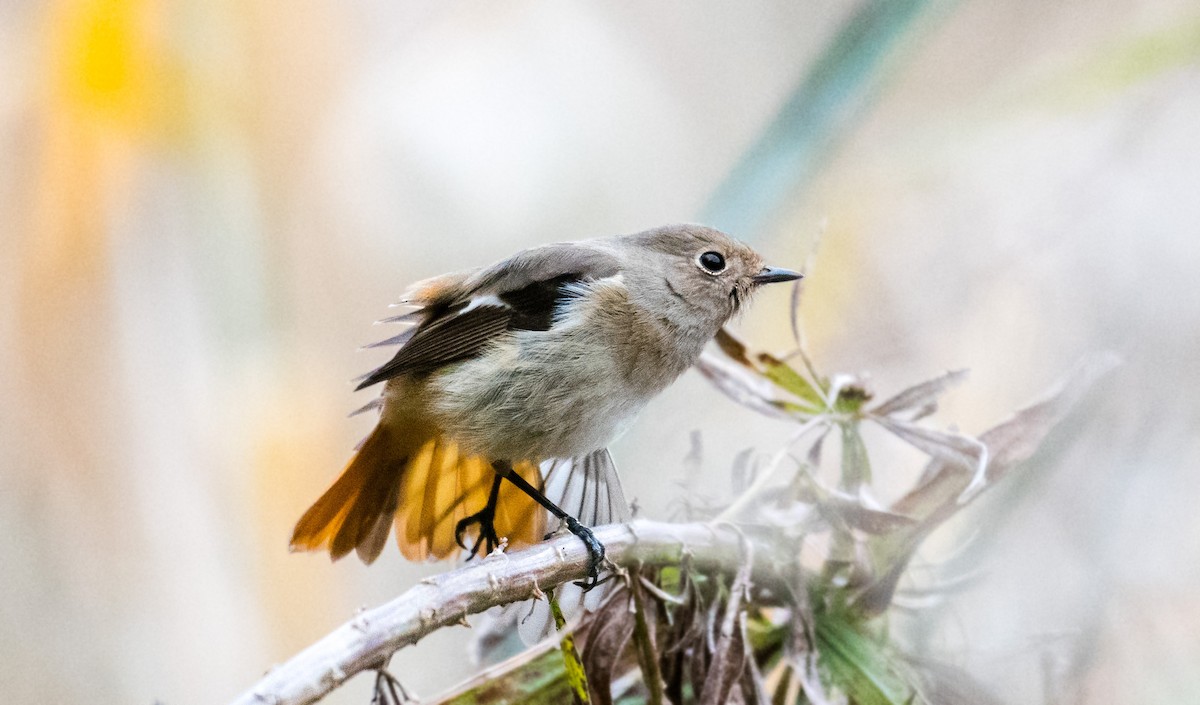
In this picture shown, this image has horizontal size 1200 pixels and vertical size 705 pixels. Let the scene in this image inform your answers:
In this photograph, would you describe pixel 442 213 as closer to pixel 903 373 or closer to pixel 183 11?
pixel 183 11

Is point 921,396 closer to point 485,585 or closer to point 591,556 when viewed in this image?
point 591,556

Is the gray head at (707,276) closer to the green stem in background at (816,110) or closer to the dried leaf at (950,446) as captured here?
the dried leaf at (950,446)

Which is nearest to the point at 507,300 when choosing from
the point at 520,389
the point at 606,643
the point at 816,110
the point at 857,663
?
the point at 520,389

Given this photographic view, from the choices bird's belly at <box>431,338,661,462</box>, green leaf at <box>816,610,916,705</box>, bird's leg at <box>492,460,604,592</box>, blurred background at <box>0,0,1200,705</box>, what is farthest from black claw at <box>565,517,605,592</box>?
blurred background at <box>0,0,1200,705</box>

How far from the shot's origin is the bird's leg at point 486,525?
817mm

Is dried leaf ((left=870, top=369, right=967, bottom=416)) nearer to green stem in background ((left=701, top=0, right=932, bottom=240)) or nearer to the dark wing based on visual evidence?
the dark wing

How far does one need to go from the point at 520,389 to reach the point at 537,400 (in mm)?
23

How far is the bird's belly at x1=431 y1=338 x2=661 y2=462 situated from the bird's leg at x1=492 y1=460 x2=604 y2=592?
0.07 ft

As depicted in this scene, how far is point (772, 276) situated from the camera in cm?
85

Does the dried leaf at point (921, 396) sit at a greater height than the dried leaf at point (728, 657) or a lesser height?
greater

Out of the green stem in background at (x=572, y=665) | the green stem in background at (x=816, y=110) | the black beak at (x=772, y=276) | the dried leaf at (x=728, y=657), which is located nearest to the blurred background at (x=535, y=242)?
the green stem in background at (x=816, y=110)

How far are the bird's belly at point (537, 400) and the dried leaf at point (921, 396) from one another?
0.64ft

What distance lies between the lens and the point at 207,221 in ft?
3.69

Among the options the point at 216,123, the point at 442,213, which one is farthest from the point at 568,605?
the point at 216,123
